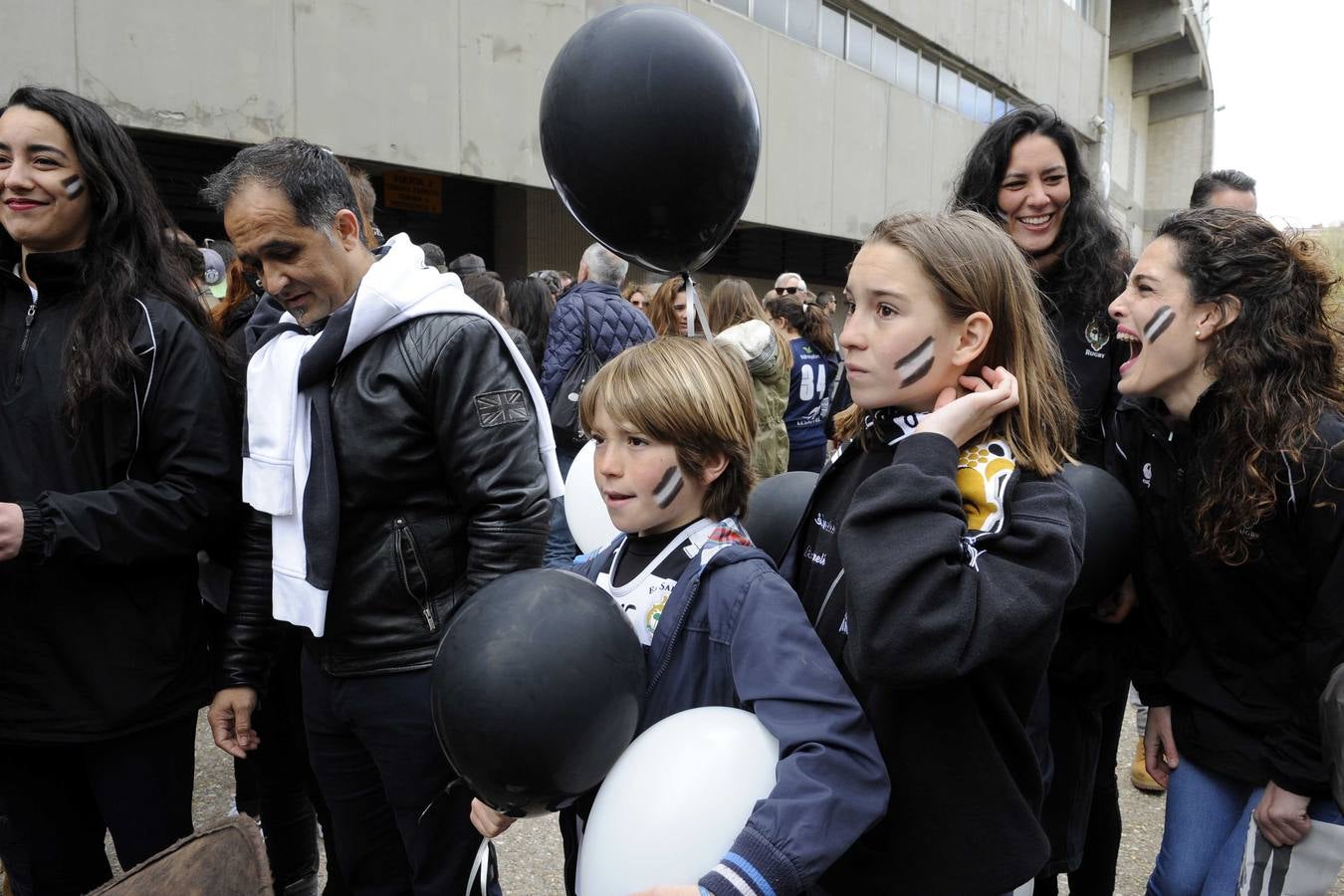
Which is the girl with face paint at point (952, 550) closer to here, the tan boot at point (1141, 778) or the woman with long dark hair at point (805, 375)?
the tan boot at point (1141, 778)

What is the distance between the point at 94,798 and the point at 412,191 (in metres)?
10.2

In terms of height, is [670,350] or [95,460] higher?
[670,350]

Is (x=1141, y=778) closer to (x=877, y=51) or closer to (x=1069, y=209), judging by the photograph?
(x=1069, y=209)

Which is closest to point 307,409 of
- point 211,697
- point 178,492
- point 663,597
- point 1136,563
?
point 178,492

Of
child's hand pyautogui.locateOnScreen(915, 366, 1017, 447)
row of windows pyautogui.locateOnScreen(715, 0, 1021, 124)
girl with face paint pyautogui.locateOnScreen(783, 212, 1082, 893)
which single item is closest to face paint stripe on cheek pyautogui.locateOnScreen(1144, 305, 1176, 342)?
girl with face paint pyautogui.locateOnScreen(783, 212, 1082, 893)

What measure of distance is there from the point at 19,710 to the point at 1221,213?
2729 millimetres

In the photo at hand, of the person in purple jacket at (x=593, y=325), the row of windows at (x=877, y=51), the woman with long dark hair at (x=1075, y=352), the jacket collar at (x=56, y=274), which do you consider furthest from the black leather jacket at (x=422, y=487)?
the row of windows at (x=877, y=51)

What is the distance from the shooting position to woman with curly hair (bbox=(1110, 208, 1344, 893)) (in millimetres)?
1890

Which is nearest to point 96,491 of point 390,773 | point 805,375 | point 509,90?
point 390,773

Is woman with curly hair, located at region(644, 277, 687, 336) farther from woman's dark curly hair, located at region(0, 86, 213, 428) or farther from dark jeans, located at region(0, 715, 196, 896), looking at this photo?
dark jeans, located at region(0, 715, 196, 896)

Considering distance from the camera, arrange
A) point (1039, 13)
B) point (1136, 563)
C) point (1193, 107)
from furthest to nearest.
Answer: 1. point (1193, 107)
2. point (1039, 13)
3. point (1136, 563)

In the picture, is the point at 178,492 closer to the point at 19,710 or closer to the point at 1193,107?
the point at 19,710

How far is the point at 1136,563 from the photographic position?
2.20 metres

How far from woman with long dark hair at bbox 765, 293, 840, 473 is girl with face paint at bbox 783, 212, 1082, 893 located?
4.94m
